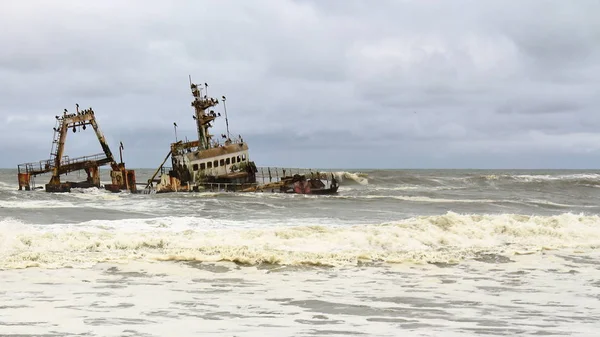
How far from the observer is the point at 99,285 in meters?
9.46

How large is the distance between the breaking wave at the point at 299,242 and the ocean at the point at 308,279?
0.05m

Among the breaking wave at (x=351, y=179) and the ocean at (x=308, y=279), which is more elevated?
the breaking wave at (x=351, y=179)

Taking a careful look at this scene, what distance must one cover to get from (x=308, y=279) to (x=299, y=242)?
410 centimetres

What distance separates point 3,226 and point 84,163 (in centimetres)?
2823

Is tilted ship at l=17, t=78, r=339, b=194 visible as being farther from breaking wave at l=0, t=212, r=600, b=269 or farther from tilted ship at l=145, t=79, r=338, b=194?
breaking wave at l=0, t=212, r=600, b=269

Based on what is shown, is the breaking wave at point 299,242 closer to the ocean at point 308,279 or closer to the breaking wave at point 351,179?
the ocean at point 308,279

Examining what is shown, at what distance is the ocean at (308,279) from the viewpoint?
7.23 metres

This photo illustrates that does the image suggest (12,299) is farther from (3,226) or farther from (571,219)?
(571,219)

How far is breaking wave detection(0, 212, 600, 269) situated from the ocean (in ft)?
0.15

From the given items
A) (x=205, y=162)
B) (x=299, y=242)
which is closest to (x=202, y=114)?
(x=205, y=162)

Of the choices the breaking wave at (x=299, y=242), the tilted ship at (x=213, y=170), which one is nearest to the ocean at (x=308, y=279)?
the breaking wave at (x=299, y=242)

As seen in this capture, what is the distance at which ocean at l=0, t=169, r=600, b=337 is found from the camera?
7.23 meters

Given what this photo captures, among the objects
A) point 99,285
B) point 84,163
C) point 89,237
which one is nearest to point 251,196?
point 84,163

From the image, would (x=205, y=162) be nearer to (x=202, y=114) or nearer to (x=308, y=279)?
(x=202, y=114)
